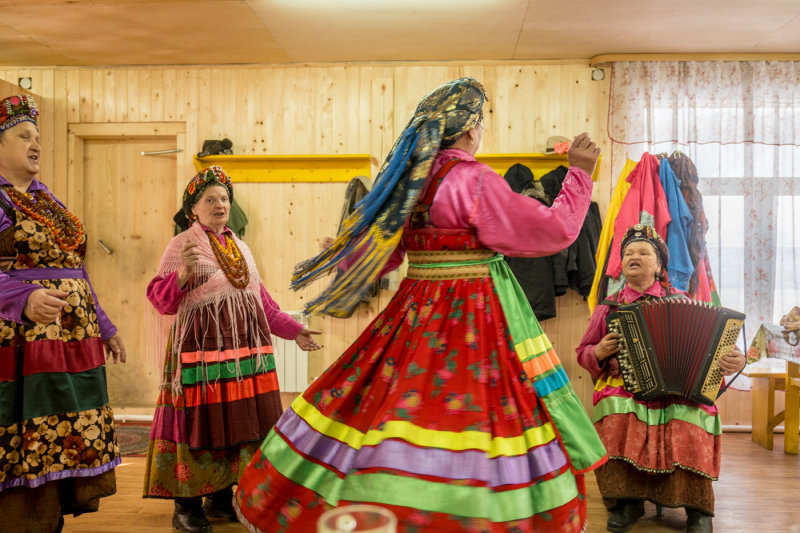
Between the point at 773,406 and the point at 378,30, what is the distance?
11.0 ft

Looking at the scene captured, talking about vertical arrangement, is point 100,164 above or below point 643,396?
above

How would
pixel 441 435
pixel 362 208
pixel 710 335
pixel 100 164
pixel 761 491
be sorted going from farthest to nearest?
1. pixel 100 164
2. pixel 761 491
3. pixel 710 335
4. pixel 362 208
5. pixel 441 435

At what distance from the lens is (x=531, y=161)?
175 inches

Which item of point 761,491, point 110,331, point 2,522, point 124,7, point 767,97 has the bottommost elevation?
point 761,491

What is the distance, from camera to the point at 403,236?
1.79m

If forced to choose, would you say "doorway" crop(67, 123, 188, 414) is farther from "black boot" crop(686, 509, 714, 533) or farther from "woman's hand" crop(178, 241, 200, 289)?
"black boot" crop(686, 509, 714, 533)

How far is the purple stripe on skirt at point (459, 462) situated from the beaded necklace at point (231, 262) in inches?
47.6

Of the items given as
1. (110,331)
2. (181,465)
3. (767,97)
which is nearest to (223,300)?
(110,331)

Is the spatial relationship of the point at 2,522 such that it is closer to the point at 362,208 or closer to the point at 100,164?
the point at 362,208

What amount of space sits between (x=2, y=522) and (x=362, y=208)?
1579 millimetres

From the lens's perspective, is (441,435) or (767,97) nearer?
(441,435)

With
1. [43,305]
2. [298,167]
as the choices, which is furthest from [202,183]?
[298,167]

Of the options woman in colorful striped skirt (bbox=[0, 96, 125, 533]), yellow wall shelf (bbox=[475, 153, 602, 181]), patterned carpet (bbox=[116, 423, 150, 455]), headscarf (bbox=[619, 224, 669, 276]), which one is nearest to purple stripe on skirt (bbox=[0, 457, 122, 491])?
woman in colorful striped skirt (bbox=[0, 96, 125, 533])

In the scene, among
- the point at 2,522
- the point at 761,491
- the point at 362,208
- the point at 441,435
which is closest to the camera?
the point at 441,435
